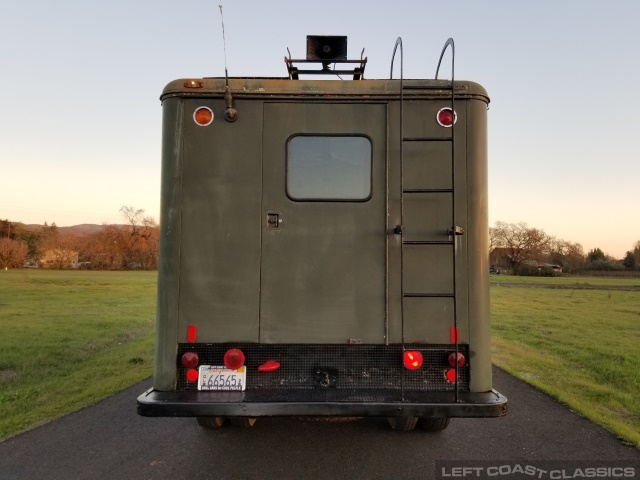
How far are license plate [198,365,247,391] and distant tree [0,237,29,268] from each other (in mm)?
73776

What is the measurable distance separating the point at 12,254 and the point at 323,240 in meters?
75.2

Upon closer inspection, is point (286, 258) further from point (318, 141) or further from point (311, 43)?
point (311, 43)

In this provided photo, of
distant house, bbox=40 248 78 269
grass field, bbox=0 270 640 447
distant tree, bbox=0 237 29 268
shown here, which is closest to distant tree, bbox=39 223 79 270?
distant house, bbox=40 248 78 269

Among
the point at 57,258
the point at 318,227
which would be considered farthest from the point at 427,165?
the point at 57,258

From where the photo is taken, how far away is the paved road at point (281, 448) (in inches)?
149

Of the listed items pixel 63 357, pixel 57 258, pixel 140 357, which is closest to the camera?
pixel 140 357

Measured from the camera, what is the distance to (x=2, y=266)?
2566 inches

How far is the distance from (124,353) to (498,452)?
8.61 metres

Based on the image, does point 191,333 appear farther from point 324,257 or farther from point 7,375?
point 7,375

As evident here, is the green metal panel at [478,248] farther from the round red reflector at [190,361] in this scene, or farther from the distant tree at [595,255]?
the distant tree at [595,255]

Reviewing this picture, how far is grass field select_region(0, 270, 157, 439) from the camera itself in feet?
20.1

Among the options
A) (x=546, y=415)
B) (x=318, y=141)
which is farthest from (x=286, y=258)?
(x=546, y=415)

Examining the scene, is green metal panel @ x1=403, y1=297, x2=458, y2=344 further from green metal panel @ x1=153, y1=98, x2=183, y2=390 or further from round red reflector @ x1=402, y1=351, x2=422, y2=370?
green metal panel @ x1=153, y1=98, x2=183, y2=390

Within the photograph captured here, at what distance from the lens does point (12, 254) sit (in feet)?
214
